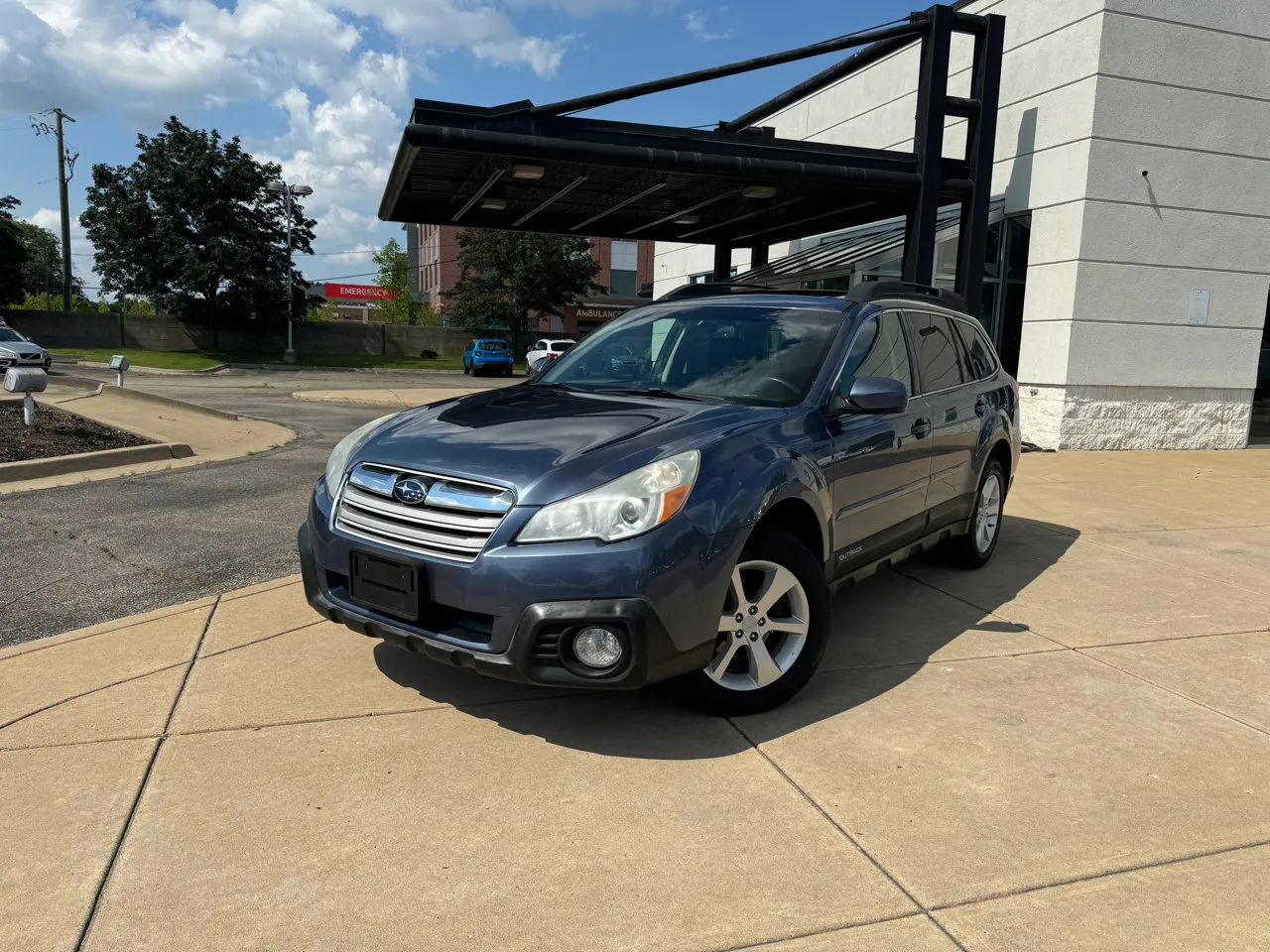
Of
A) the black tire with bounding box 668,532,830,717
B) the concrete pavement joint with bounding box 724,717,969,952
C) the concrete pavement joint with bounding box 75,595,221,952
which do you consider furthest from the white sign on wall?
the concrete pavement joint with bounding box 75,595,221,952

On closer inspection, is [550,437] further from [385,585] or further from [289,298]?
[289,298]

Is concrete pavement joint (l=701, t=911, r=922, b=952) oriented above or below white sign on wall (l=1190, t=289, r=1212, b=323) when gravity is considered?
below

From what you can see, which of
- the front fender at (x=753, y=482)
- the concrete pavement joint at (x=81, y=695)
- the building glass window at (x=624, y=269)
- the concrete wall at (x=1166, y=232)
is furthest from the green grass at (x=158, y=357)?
the front fender at (x=753, y=482)

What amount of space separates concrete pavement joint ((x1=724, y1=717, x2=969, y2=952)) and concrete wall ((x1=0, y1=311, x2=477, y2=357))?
4551 cm

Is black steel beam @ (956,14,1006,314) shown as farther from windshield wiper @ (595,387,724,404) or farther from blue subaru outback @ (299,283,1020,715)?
windshield wiper @ (595,387,724,404)

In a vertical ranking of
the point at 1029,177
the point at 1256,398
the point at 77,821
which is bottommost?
the point at 77,821

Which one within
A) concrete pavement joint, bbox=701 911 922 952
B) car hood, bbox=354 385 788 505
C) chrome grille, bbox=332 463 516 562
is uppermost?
car hood, bbox=354 385 788 505

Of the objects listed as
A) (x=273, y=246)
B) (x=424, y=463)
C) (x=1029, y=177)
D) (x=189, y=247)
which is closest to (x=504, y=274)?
(x=273, y=246)

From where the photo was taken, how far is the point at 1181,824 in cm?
291

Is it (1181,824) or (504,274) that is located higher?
(504,274)

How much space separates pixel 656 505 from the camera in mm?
3127

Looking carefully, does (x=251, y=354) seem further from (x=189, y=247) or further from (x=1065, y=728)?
(x=1065, y=728)

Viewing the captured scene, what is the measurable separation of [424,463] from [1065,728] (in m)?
2.71

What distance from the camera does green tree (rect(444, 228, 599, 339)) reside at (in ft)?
155
